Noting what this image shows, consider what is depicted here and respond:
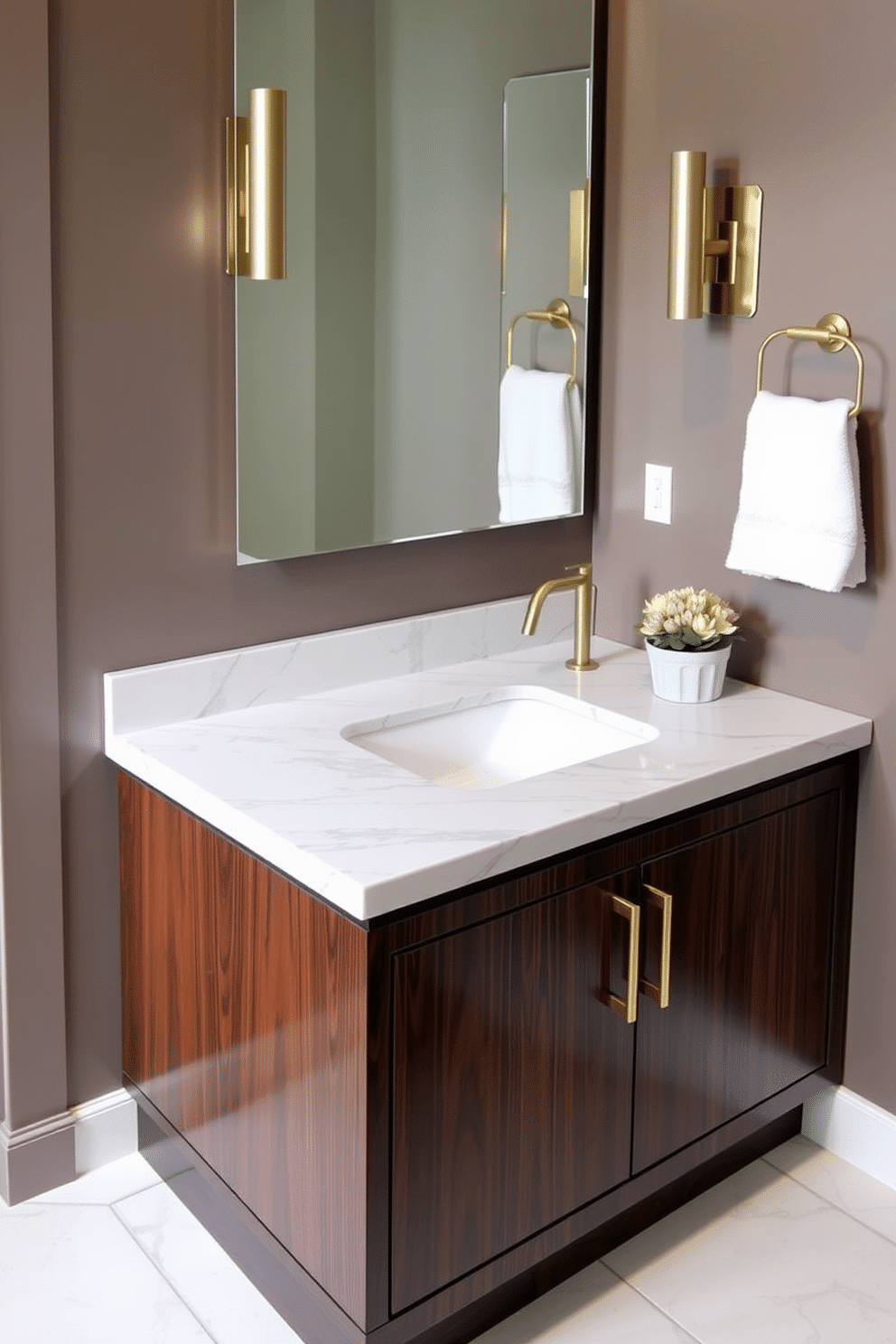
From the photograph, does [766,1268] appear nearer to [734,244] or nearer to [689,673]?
[689,673]

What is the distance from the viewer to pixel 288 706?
2.22 meters

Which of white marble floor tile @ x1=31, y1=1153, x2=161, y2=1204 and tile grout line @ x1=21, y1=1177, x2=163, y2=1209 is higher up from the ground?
white marble floor tile @ x1=31, y1=1153, x2=161, y2=1204

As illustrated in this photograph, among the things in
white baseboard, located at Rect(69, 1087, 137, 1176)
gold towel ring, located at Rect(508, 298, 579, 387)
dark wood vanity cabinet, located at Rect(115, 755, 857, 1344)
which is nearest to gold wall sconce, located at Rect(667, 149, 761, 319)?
gold towel ring, located at Rect(508, 298, 579, 387)

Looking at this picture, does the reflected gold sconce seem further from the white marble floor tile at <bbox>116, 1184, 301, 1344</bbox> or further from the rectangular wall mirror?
the white marble floor tile at <bbox>116, 1184, 301, 1344</bbox>

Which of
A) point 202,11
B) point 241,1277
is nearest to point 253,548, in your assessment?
point 202,11

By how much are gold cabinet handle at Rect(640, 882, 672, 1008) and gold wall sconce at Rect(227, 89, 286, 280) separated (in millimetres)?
976

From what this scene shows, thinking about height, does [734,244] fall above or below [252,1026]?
above

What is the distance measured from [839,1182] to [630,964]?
67 cm

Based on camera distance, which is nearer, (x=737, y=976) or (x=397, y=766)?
(x=397, y=766)

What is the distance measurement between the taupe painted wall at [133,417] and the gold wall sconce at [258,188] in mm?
24

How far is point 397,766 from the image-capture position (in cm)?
199

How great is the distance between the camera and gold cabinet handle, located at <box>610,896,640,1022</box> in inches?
74.2

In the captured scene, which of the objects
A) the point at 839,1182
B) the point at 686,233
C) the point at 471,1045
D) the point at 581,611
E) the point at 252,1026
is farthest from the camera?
the point at 581,611

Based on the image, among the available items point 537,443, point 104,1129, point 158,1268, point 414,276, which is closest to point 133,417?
point 414,276
